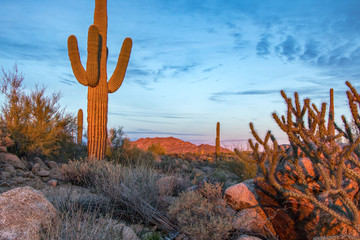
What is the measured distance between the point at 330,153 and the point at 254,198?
150 centimetres

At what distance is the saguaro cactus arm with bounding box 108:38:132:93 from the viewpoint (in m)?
13.9

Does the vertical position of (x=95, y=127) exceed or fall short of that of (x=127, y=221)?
it exceeds it

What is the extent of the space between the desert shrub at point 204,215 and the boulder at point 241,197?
0.15 metres

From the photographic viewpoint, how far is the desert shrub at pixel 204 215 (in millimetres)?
4598

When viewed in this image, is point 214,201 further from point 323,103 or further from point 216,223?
point 323,103

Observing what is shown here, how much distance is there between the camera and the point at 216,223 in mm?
4621

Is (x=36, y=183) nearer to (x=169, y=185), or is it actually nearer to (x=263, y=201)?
(x=169, y=185)

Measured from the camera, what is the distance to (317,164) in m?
4.24

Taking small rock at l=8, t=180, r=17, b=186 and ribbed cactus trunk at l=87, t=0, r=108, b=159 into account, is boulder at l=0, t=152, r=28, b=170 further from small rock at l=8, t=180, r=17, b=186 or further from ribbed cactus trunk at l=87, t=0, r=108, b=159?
ribbed cactus trunk at l=87, t=0, r=108, b=159

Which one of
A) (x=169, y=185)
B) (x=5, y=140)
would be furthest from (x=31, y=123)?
(x=169, y=185)

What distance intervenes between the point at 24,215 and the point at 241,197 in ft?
10.9

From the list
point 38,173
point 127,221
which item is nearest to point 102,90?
point 38,173

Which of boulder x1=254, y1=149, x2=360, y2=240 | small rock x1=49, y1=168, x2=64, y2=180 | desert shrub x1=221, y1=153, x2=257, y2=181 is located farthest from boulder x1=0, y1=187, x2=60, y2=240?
desert shrub x1=221, y1=153, x2=257, y2=181

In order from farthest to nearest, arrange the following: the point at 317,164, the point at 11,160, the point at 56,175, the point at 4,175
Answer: the point at 11,160
the point at 56,175
the point at 4,175
the point at 317,164
